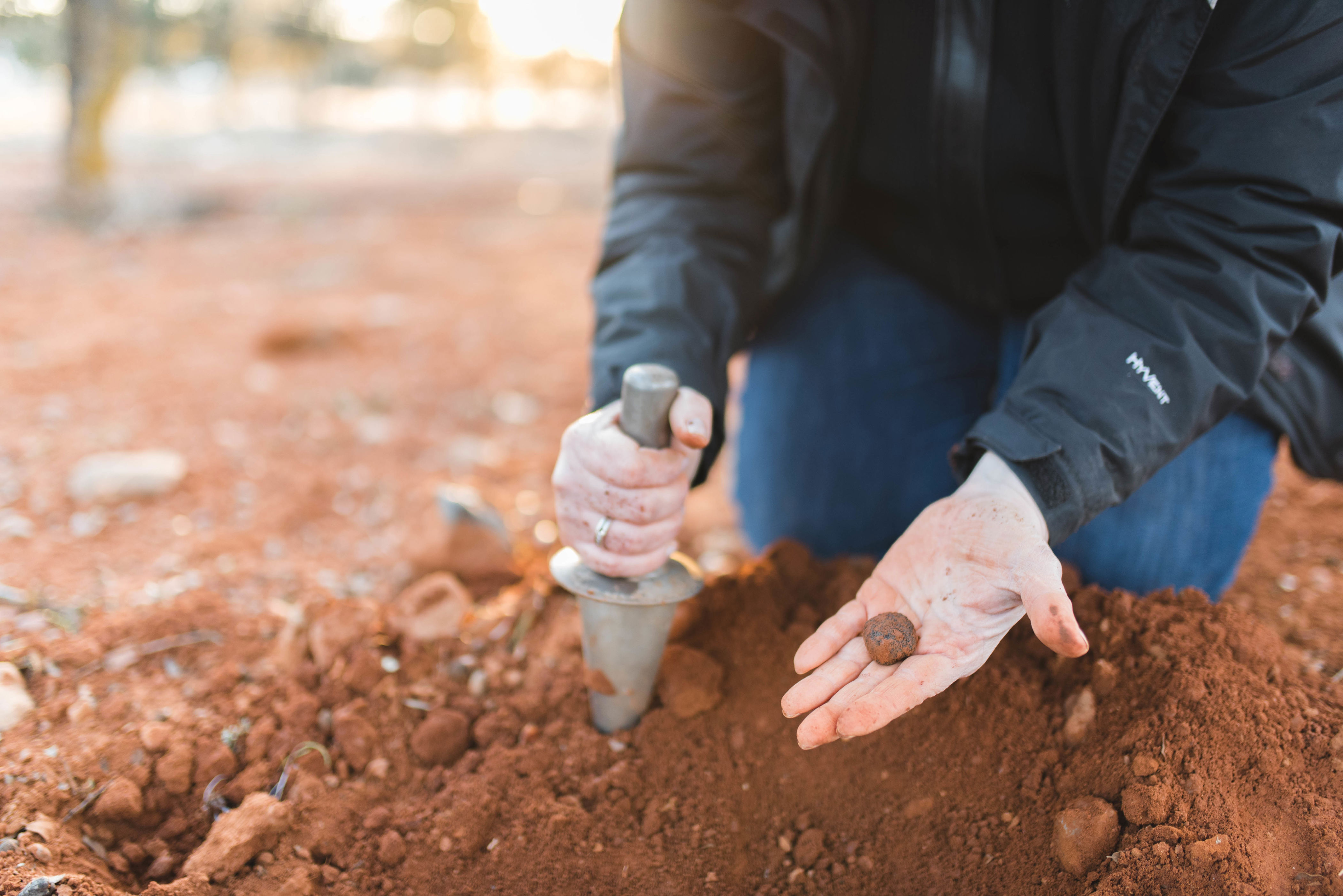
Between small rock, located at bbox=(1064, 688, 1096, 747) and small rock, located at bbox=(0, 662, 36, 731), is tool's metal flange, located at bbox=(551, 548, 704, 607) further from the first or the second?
small rock, located at bbox=(0, 662, 36, 731)

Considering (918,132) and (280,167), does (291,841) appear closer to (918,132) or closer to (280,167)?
(918,132)

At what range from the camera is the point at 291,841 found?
1.49 metres

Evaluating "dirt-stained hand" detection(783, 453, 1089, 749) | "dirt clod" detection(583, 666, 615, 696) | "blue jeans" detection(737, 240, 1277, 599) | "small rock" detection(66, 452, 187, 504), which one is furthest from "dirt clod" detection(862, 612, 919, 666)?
"small rock" detection(66, 452, 187, 504)

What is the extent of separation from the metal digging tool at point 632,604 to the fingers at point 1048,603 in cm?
58

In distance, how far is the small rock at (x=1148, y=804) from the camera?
52.2 inches

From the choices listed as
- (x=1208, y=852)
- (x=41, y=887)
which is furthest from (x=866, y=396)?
(x=41, y=887)

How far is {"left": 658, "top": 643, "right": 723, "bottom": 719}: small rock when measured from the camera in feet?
5.51

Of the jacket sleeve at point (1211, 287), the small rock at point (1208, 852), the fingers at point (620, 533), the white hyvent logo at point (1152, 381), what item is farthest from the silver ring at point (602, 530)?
the small rock at point (1208, 852)

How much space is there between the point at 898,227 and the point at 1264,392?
2.93 feet

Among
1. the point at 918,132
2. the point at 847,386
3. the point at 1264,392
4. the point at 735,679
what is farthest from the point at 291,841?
the point at 1264,392

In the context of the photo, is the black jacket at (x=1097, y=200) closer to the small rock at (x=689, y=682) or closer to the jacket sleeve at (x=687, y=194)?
the jacket sleeve at (x=687, y=194)

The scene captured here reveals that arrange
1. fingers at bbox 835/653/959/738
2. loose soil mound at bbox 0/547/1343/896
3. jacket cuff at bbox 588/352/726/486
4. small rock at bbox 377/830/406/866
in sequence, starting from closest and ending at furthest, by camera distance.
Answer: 1. fingers at bbox 835/653/959/738
2. loose soil mound at bbox 0/547/1343/896
3. small rock at bbox 377/830/406/866
4. jacket cuff at bbox 588/352/726/486

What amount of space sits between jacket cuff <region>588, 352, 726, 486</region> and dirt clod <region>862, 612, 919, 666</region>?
0.52 m

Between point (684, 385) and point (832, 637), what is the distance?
1.94ft
